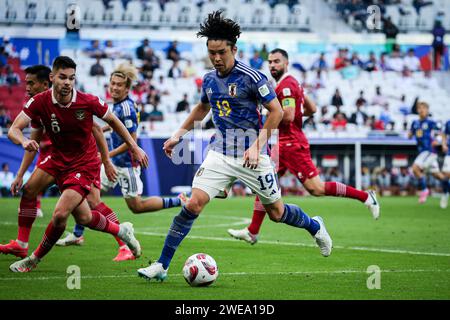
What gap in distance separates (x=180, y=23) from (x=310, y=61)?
219 inches

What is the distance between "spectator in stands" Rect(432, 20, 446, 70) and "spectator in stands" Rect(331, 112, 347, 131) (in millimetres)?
7995

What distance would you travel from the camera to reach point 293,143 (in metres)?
12.7

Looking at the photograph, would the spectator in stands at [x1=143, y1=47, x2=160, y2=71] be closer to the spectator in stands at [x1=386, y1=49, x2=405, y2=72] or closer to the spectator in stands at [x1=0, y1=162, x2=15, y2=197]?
the spectator in stands at [x1=0, y1=162, x2=15, y2=197]

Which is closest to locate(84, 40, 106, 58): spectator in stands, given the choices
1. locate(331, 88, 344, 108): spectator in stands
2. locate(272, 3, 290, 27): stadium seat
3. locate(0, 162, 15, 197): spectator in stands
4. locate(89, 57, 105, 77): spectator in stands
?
locate(89, 57, 105, 77): spectator in stands

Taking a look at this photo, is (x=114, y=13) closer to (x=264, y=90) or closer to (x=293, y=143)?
(x=293, y=143)

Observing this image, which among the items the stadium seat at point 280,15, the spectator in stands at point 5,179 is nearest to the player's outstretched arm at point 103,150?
the spectator in stands at point 5,179

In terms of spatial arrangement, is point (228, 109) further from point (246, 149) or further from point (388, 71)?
point (388, 71)

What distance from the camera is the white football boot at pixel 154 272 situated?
819 cm

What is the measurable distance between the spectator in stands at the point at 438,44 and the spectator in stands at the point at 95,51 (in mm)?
13838

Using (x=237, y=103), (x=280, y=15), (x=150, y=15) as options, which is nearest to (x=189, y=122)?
(x=237, y=103)

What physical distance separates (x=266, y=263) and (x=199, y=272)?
214 cm

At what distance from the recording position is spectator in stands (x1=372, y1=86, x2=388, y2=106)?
33.2 metres
